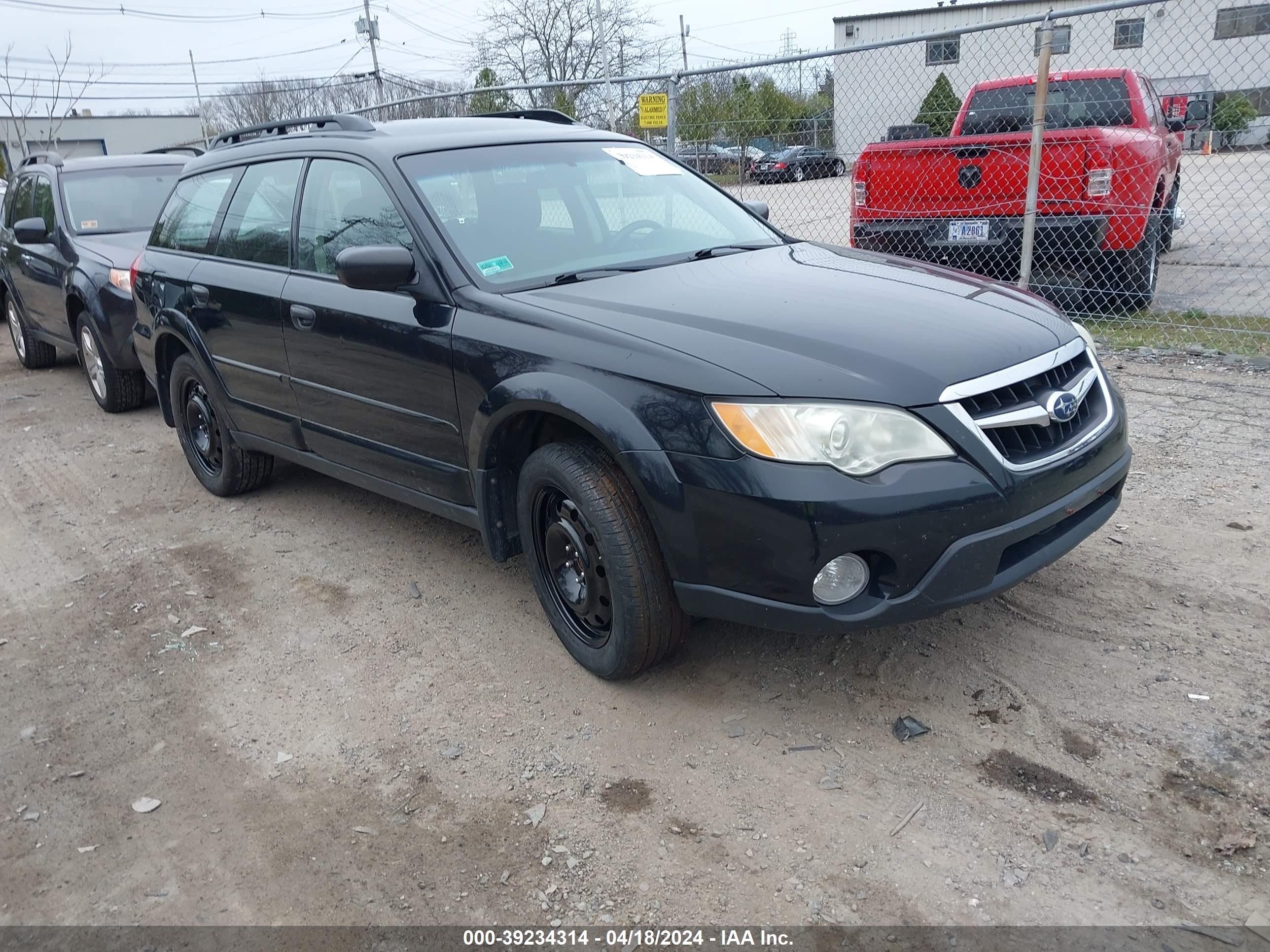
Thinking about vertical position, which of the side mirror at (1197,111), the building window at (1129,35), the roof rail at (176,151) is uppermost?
the building window at (1129,35)

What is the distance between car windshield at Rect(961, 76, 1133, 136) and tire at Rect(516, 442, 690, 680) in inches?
251

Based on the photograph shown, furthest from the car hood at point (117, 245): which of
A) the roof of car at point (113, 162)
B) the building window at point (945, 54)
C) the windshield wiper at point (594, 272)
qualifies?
the building window at point (945, 54)

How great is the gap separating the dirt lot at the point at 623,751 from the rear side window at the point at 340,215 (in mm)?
1395

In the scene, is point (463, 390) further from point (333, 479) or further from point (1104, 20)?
point (1104, 20)

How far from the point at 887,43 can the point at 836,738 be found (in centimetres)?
568

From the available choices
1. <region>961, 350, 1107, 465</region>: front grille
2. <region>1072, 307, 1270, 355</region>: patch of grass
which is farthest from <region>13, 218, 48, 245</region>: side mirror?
<region>1072, 307, 1270, 355</region>: patch of grass

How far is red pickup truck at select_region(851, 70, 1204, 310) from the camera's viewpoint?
6961mm

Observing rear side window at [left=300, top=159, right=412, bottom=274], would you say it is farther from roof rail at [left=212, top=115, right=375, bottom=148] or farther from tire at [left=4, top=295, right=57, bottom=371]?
tire at [left=4, top=295, right=57, bottom=371]

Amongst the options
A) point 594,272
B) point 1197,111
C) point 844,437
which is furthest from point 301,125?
point 1197,111

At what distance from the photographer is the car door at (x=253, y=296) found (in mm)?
4387

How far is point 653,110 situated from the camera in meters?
8.84

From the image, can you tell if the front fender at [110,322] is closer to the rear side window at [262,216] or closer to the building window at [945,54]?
the rear side window at [262,216]

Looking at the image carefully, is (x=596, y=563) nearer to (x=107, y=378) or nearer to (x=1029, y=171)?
(x=1029, y=171)

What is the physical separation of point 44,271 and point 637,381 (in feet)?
23.5
